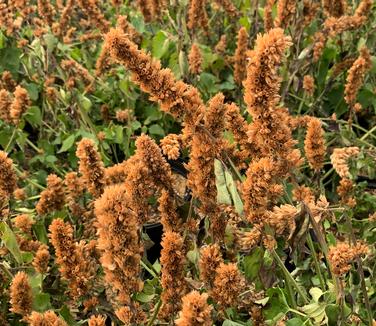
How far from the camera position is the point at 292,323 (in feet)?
5.25

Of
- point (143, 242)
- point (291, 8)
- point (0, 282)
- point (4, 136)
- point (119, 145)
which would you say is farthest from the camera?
point (119, 145)

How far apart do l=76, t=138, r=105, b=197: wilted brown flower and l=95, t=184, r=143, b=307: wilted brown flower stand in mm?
359

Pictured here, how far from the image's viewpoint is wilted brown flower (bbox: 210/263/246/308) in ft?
4.80

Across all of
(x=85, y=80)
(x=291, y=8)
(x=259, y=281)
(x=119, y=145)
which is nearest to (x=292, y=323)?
(x=259, y=281)

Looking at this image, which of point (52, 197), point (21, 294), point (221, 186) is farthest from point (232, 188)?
point (52, 197)

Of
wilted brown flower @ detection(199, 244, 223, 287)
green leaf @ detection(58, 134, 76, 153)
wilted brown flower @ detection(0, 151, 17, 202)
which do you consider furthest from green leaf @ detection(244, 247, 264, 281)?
green leaf @ detection(58, 134, 76, 153)

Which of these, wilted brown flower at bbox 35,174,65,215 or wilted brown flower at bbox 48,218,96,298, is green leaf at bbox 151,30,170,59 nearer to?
wilted brown flower at bbox 35,174,65,215

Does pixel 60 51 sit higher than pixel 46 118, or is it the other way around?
pixel 60 51

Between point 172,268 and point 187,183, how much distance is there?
0.30 meters

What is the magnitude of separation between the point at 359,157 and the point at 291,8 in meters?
0.61

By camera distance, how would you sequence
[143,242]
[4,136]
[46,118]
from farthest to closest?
1. [46,118]
2. [4,136]
3. [143,242]

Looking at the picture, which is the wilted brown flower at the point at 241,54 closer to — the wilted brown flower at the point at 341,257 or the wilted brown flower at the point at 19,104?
the wilted brown flower at the point at 19,104

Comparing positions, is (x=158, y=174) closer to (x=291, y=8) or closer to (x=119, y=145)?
(x=291, y=8)

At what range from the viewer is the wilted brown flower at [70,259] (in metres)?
1.59
